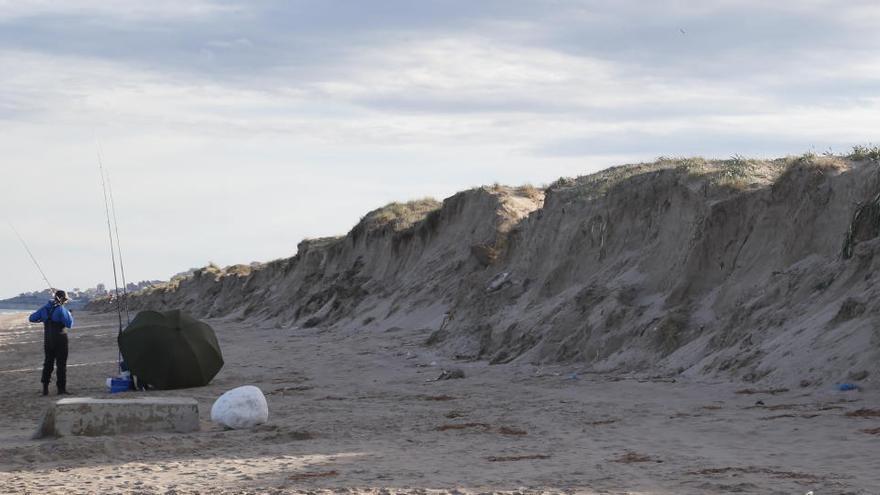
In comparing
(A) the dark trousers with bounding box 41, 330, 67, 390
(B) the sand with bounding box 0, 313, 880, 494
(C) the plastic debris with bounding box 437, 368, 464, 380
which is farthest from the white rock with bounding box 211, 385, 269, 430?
(C) the plastic debris with bounding box 437, 368, 464, 380

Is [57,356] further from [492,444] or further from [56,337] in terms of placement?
[492,444]

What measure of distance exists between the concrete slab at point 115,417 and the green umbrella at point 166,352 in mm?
5527

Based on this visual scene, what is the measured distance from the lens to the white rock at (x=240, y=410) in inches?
439

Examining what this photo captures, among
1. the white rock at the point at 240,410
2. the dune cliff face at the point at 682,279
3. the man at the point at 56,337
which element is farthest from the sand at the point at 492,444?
the dune cliff face at the point at 682,279

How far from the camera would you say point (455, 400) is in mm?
13711

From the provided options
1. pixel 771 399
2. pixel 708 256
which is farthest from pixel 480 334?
pixel 771 399

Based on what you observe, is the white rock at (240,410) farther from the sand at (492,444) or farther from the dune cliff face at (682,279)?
the dune cliff face at (682,279)

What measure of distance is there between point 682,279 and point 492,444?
31.5 ft

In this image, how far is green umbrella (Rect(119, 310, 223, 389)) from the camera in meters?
16.4

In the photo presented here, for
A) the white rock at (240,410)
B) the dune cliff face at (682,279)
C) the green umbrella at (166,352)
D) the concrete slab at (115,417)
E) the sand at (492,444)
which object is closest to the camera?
the sand at (492,444)

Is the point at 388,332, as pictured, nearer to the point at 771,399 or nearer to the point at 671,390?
the point at 671,390

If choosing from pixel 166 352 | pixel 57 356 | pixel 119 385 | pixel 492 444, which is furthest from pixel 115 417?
pixel 166 352

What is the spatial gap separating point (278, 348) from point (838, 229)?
1422cm

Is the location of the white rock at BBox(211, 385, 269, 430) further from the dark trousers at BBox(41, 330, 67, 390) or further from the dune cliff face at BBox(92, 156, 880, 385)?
the dune cliff face at BBox(92, 156, 880, 385)
